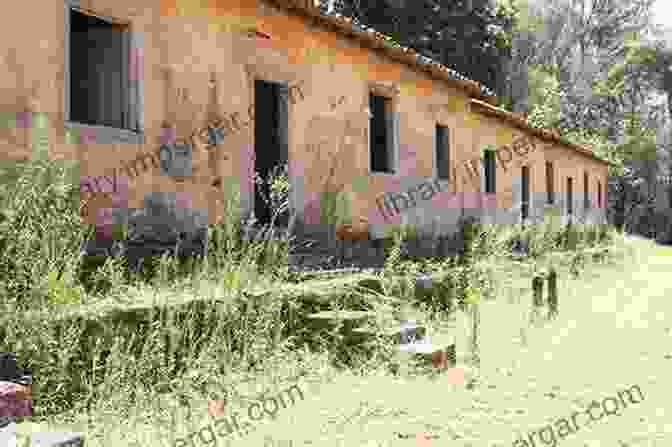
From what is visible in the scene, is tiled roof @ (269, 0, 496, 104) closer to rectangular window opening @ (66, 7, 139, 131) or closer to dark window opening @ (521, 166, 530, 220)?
rectangular window opening @ (66, 7, 139, 131)

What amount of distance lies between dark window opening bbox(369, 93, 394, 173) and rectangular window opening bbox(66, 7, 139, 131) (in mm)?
5013

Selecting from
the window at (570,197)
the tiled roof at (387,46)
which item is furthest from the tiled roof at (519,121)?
the window at (570,197)

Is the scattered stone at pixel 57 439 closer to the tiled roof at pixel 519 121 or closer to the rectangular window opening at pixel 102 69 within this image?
the rectangular window opening at pixel 102 69

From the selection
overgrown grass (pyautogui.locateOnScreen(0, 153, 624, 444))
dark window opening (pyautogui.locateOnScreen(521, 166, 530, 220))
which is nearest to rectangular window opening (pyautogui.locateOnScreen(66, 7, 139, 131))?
overgrown grass (pyautogui.locateOnScreen(0, 153, 624, 444))

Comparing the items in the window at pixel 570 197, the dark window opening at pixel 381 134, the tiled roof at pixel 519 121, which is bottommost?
the window at pixel 570 197

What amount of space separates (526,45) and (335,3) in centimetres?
1149

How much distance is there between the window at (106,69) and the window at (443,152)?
25.1ft

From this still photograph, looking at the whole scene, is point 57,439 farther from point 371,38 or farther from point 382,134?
point 382,134

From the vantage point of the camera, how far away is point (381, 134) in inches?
451

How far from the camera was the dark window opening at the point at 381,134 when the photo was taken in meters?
11.1

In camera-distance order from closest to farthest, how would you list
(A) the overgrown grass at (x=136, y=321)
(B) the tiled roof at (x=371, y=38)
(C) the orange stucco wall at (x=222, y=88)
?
(A) the overgrown grass at (x=136, y=321) → (C) the orange stucco wall at (x=222, y=88) → (B) the tiled roof at (x=371, y=38)

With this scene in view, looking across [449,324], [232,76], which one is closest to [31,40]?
[232,76]

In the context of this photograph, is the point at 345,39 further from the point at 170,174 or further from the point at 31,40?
the point at 31,40

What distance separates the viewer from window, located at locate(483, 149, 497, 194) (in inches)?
649
